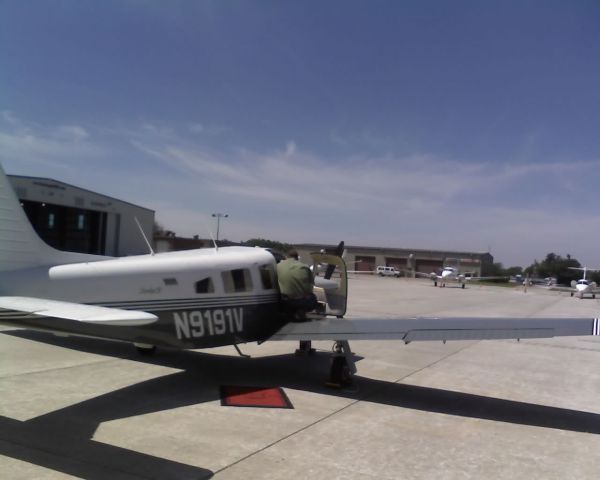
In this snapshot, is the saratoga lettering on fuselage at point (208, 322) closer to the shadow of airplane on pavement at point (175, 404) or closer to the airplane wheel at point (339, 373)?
the shadow of airplane on pavement at point (175, 404)

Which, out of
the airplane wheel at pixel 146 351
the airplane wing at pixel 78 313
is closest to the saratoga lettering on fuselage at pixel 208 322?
the airplane wing at pixel 78 313

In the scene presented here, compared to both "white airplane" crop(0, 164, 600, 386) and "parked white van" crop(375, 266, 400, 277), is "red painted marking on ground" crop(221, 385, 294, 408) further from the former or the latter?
"parked white van" crop(375, 266, 400, 277)

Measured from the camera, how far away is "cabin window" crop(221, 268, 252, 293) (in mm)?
7840

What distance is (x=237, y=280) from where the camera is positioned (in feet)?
26.2

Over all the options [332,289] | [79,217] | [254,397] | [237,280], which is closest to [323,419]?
[254,397]

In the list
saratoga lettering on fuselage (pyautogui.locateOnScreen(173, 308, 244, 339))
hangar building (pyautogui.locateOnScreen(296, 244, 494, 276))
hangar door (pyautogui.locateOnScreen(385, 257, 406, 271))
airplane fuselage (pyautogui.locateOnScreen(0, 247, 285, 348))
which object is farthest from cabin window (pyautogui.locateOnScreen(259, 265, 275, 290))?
hangar door (pyautogui.locateOnScreen(385, 257, 406, 271))

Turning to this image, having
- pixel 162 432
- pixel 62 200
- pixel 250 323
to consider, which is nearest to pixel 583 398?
pixel 250 323

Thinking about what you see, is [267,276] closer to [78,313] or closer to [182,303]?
[182,303]

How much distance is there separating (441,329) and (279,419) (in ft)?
9.68

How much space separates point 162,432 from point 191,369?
10.6 ft

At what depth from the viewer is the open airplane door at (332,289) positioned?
908 cm

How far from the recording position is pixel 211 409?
258 inches

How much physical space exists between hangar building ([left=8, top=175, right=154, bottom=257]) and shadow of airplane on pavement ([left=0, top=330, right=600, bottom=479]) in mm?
29060

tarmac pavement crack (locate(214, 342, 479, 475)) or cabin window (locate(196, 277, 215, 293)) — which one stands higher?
cabin window (locate(196, 277, 215, 293))
